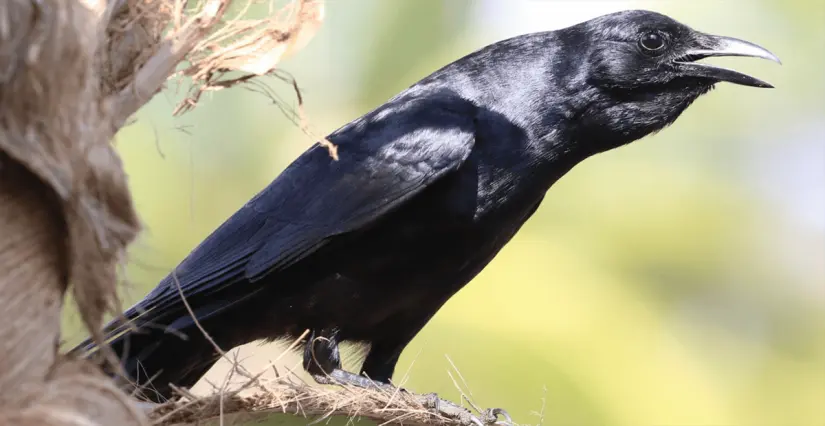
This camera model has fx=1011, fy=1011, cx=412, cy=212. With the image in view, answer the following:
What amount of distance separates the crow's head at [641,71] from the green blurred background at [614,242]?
7.16 ft

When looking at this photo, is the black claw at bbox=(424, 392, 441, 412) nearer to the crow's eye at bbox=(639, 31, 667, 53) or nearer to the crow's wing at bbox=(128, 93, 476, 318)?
the crow's wing at bbox=(128, 93, 476, 318)

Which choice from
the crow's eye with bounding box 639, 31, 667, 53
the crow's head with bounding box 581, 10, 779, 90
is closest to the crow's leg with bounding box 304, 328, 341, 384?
the crow's head with bounding box 581, 10, 779, 90

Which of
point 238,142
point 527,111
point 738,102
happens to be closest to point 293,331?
point 527,111

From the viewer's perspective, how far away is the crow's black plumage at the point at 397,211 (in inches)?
108

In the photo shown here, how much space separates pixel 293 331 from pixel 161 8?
52.6 inches

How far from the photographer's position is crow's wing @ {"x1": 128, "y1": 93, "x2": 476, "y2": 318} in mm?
2721

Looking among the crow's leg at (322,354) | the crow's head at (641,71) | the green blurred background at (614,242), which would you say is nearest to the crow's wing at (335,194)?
the crow's leg at (322,354)

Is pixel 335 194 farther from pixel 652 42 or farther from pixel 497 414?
pixel 652 42

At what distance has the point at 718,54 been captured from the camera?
10.4ft

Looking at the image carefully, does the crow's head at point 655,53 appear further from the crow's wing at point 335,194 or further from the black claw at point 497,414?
the black claw at point 497,414

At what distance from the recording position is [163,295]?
261 cm

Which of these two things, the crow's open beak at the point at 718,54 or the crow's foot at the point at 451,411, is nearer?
the crow's foot at the point at 451,411

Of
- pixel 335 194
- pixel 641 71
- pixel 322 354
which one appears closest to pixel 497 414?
pixel 322 354

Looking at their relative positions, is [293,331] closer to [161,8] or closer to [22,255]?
[161,8]
